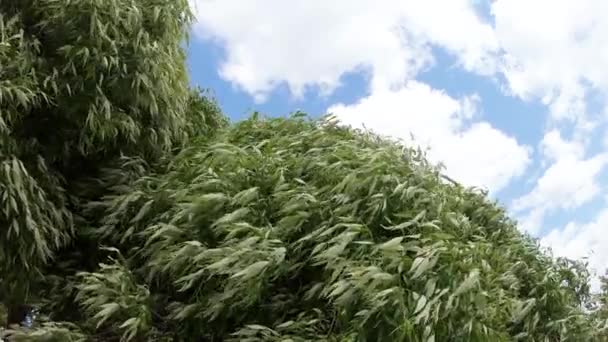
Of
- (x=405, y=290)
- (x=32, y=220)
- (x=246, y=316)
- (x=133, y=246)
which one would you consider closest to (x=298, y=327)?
(x=246, y=316)

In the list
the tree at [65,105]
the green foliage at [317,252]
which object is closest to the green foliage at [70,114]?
the tree at [65,105]

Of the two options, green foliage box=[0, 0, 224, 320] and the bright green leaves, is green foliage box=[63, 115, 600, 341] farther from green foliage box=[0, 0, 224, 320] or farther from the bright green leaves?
green foliage box=[0, 0, 224, 320]

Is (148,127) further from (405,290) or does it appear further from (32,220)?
(405,290)

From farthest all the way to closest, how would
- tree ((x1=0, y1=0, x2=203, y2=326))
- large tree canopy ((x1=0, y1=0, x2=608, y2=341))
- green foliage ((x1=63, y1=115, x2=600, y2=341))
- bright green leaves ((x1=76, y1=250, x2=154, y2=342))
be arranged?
tree ((x1=0, y1=0, x2=203, y2=326)) → bright green leaves ((x1=76, y1=250, x2=154, y2=342)) → large tree canopy ((x1=0, y1=0, x2=608, y2=341)) → green foliage ((x1=63, y1=115, x2=600, y2=341))

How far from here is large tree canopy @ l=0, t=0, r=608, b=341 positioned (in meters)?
2.69

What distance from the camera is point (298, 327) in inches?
109

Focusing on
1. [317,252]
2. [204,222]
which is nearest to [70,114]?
[204,222]

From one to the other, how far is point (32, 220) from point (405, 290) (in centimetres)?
167

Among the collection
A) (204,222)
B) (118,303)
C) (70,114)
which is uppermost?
(70,114)

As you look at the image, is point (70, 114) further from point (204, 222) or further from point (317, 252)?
point (317, 252)

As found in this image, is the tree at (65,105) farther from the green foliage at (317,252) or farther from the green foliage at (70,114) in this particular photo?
the green foliage at (317,252)

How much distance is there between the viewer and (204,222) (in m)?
3.13

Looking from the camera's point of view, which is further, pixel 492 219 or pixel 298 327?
pixel 492 219

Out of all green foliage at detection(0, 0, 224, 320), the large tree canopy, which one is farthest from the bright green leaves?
green foliage at detection(0, 0, 224, 320)
